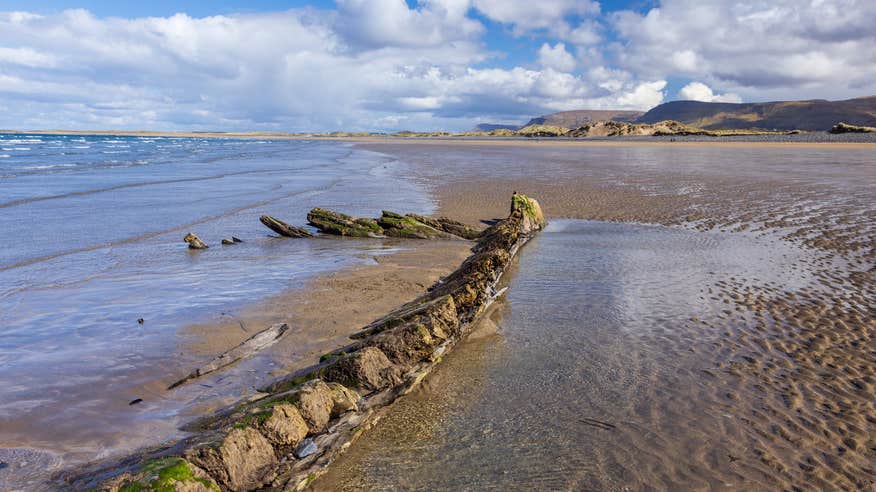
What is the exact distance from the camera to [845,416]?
16.8 feet

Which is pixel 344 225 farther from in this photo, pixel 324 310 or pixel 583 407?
pixel 583 407

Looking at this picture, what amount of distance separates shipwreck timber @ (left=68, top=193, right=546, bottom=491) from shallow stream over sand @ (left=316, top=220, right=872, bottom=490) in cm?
24

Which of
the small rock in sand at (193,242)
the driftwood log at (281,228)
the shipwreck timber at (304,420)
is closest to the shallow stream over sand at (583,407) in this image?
the shipwreck timber at (304,420)

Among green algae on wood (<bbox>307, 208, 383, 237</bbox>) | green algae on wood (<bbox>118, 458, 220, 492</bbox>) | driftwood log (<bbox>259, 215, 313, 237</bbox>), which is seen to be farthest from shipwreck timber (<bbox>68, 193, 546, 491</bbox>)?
driftwood log (<bbox>259, 215, 313, 237</bbox>)

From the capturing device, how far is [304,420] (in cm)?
430

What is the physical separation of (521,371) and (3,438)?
5.12 meters

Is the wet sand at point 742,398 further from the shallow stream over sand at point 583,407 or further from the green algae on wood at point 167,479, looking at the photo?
the green algae on wood at point 167,479

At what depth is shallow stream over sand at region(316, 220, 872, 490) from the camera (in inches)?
168

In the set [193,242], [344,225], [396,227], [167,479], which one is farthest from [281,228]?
[167,479]

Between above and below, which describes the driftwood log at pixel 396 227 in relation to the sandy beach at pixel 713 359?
above

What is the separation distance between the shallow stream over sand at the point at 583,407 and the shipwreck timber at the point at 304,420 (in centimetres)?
24

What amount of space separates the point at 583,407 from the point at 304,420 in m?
2.77

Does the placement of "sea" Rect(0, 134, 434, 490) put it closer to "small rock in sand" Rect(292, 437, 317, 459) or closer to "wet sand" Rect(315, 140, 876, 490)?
"small rock in sand" Rect(292, 437, 317, 459)

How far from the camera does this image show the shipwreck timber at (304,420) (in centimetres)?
350
